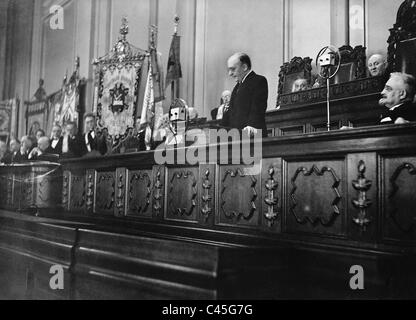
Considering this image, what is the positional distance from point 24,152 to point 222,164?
5.28 metres

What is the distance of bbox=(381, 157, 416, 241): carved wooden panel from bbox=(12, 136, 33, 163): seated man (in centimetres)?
579

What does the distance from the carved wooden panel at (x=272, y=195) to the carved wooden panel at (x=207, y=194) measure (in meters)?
0.52

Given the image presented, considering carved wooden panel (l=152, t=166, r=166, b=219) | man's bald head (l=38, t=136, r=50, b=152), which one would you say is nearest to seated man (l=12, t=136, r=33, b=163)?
man's bald head (l=38, t=136, r=50, b=152)

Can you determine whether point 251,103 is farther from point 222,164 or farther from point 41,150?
point 41,150

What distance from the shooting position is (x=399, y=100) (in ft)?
10.6

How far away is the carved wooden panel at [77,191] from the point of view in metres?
5.41

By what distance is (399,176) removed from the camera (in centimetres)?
243

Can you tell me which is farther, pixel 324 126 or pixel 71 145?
pixel 71 145

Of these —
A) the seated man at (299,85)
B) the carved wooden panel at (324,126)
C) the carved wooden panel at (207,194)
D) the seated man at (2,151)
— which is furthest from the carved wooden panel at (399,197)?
the seated man at (2,151)

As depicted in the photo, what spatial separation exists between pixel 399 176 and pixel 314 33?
3272 millimetres

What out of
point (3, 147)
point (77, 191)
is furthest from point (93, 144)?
point (77, 191)
